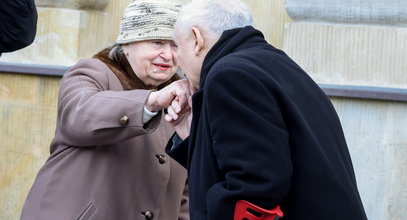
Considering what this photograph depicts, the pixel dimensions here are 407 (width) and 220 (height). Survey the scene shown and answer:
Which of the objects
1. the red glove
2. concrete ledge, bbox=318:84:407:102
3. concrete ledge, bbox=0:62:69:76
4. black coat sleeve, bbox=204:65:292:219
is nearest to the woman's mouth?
black coat sleeve, bbox=204:65:292:219

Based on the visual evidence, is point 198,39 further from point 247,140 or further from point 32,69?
point 32,69

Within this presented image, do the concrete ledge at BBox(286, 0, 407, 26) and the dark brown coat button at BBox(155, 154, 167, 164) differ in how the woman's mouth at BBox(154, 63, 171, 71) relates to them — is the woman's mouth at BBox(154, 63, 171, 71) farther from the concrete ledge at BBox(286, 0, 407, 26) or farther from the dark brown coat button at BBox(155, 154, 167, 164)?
the concrete ledge at BBox(286, 0, 407, 26)

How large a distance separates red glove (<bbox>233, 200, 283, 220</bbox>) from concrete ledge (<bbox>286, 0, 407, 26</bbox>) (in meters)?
2.88

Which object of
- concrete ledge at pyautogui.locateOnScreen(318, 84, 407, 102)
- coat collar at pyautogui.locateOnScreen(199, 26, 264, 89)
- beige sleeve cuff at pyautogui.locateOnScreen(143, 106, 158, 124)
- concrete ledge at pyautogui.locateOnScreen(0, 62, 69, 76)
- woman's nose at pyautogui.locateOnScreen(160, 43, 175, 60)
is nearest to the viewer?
coat collar at pyautogui.locateOnScreen(199, 26, 264, 89)

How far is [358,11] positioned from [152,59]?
197 centimetres

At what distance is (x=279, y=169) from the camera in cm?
285

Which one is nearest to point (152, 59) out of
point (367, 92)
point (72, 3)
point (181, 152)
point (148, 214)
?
point (148, 214)

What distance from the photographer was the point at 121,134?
11.9 feet

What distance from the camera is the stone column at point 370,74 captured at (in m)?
5.52

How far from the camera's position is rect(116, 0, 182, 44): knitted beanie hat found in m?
3.97

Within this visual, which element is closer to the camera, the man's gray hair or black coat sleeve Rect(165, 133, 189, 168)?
the man's gray hair

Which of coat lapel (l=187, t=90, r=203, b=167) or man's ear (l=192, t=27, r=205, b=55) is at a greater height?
man's ear (l=192, t=27, r=205, b=55)

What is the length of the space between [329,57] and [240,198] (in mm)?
2892

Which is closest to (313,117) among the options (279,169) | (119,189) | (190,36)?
(279,169)
